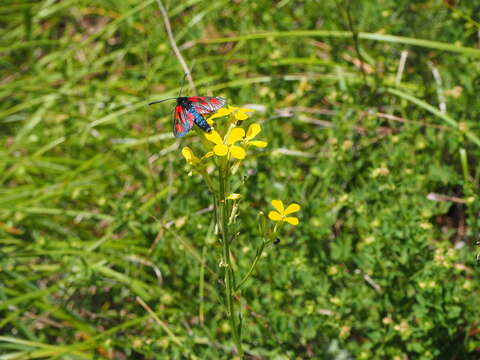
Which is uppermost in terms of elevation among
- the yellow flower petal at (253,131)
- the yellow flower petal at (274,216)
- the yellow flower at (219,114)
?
the yellow flower at (219,114)

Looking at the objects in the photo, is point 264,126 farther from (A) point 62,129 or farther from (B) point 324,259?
(A) point 62,129

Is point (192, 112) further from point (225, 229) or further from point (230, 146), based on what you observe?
point (225, 229)

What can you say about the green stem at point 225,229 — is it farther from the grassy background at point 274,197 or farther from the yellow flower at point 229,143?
the grassy background at point 274,197

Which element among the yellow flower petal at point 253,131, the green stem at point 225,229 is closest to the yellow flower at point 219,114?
the yellow flower petal at point 253,131

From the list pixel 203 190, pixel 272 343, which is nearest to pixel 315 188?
pixel 203 190

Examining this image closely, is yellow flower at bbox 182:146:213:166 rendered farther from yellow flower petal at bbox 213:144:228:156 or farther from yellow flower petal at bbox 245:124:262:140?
yellow flower petal at bbox 245:124:262:140

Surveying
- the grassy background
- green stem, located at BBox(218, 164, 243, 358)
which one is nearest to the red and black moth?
green stem, located at BBox(218, 164, 243, 358)
